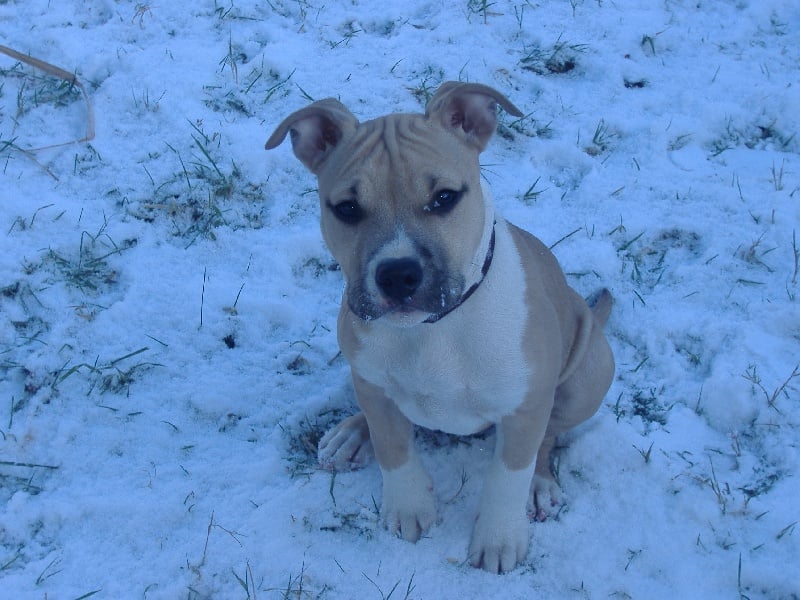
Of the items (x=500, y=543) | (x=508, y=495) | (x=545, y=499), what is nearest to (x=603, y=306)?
(x=545, y=499)

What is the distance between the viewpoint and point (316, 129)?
10.2 feet

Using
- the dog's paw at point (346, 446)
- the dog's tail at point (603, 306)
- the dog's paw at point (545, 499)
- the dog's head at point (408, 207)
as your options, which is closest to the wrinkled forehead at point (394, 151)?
the dog's head at point (408, 207)

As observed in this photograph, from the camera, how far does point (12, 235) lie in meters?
4.63

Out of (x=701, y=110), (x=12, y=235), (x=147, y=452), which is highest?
(x=701, y=110)

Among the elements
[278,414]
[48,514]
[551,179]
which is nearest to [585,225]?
[551,179]

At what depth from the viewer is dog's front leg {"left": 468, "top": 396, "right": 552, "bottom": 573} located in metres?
3.01

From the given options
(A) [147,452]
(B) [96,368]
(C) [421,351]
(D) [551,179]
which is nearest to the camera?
(C) [421,351]

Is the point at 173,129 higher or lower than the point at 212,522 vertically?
higher

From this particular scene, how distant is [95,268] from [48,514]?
153 centimetres

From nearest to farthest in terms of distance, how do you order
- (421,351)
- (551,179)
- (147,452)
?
1. (421,351)
2. (147,452)
3. (551,179)

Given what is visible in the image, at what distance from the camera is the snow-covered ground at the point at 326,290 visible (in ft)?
10.9

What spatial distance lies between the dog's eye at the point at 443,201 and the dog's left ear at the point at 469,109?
0.40 metres

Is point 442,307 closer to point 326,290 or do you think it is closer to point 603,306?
point 603,306

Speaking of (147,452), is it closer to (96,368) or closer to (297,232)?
(96,368)
